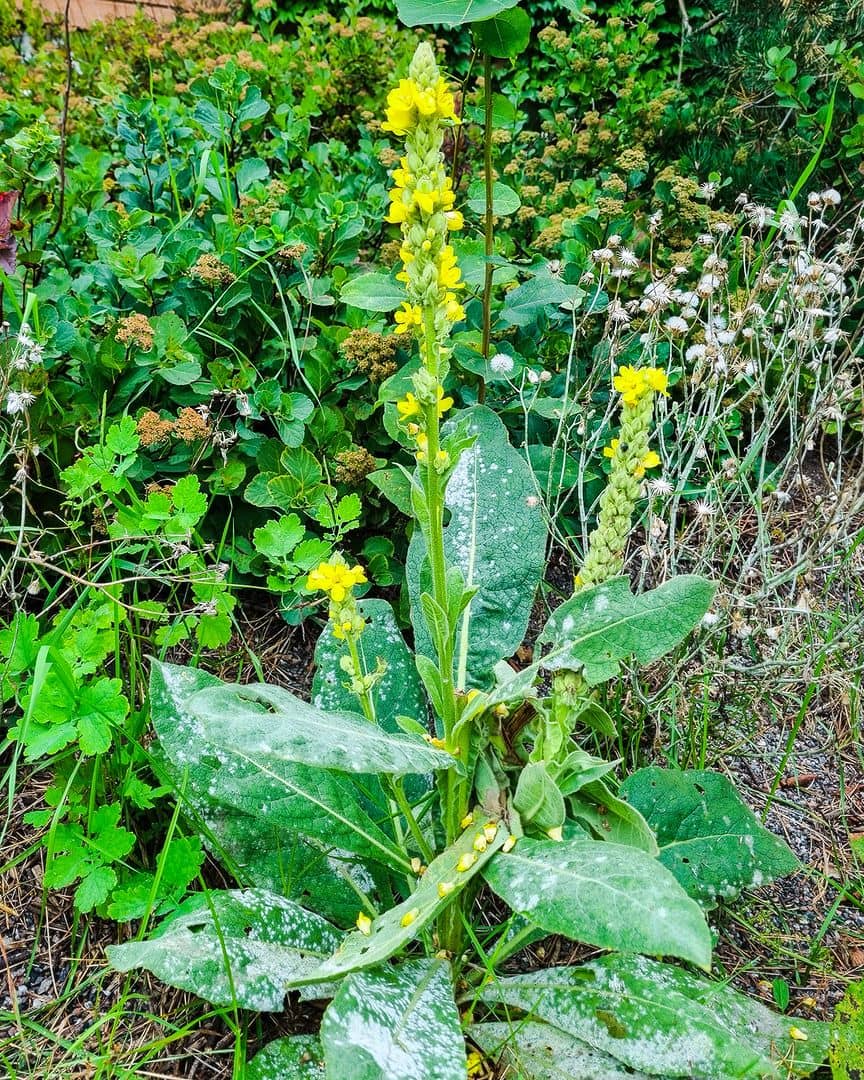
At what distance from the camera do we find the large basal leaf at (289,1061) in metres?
1.39

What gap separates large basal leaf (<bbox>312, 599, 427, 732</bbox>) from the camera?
184 cm

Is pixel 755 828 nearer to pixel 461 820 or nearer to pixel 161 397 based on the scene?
pixel 461 820

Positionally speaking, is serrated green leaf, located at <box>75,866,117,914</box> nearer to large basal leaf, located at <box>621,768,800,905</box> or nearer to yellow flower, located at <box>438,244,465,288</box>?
large basal leaf, located at <box>621,768,800,905</box>

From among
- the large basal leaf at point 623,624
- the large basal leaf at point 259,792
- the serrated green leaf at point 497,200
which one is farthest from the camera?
the serrated green leaf at point 497,200

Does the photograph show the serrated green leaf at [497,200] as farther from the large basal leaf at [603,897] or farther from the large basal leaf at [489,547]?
the large basal leaf at [603,897]

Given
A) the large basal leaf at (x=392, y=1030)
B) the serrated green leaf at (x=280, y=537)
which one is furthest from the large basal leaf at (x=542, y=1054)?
the serrated green leaf at (x=280, y=537)

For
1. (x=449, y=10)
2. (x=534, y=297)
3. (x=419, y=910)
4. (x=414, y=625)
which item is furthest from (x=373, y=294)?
(x=419, y=910)

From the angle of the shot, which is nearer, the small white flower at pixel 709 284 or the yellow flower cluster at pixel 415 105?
the yellow flower cluster at pixel 415 105

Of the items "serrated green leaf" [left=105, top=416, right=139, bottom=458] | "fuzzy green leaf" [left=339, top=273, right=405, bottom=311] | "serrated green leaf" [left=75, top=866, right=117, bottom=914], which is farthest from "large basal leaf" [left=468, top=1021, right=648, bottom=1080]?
"fuzzy green leaf" [left=339, top=273, right=405, bottom=311]

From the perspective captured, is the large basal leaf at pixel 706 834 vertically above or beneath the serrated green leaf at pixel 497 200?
beneath

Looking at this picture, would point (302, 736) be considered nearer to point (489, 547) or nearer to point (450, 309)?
point (450, 309)

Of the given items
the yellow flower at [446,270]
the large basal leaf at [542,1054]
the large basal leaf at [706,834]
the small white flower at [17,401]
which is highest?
the yellow flower at [446,270]

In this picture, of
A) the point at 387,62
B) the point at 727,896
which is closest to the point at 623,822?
the point at 727,896

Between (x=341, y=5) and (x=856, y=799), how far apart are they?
5.13 m
